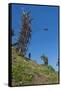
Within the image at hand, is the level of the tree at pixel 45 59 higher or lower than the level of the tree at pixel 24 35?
lower

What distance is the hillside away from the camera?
197 cm

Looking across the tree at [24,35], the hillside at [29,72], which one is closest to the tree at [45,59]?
the hillside at [29,72]

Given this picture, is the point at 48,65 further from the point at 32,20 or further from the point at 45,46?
the point at 32,20

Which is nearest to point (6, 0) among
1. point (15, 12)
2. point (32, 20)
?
point (15, 12)

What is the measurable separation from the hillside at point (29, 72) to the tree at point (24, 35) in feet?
0.17

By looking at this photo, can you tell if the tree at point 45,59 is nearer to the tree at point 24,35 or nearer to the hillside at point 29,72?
the hillside at point 29,72

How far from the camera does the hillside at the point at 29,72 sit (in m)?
1.97

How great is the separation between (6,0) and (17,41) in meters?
0.30

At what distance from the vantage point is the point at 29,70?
2000mm

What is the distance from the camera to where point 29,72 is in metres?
2.00

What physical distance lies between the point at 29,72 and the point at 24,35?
27 centimetres

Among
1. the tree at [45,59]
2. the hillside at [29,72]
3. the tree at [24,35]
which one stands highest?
the tree at [24,35]

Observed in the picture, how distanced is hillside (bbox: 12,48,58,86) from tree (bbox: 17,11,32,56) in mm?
52

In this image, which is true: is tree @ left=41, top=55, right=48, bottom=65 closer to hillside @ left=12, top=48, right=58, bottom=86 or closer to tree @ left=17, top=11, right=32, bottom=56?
hillside @ left=12, top=48, right=58, bottom=86
